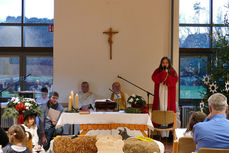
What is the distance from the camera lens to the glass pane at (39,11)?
9719 millimetres

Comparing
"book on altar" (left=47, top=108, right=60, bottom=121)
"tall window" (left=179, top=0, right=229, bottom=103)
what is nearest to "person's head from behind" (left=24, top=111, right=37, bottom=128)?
"book on altar" (left=47, top=108, right=60, bottom=121)

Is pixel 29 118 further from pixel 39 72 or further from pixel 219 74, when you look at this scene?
pixel 219 74

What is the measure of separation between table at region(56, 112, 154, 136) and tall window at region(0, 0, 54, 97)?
3.49 m

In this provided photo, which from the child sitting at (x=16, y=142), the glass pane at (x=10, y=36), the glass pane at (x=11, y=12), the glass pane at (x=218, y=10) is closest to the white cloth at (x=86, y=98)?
the glass pane at (x=10, y=36)

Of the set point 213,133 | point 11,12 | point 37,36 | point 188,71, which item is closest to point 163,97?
point 188,71

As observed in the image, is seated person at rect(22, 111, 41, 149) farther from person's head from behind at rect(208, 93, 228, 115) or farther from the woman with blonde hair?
person's head from behind at rect(208, 93, 228, 115)

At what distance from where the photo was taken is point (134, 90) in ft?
30.3

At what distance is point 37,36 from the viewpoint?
383 inches

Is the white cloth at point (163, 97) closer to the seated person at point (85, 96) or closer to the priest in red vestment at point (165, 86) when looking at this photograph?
the priest in red vestment at point (165, 86)

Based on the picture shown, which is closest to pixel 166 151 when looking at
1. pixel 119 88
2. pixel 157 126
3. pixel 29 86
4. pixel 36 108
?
pixel 157 126

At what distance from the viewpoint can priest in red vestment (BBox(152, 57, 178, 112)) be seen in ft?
26.7

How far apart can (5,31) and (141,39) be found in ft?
11.9

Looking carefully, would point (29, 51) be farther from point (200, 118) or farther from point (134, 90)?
point (200, 118)

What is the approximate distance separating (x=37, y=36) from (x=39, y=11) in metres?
0.68
